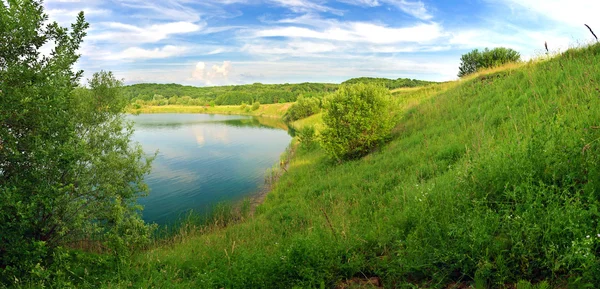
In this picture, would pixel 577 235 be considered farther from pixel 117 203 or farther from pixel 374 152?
pixel 374 152

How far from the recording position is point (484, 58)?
141ft

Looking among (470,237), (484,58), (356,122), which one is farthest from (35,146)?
(484,58)

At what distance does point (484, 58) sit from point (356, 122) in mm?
36522

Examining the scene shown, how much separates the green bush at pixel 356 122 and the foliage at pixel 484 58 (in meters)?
24.4

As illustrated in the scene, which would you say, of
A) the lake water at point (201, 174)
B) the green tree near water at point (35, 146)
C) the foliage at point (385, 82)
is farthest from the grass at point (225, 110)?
the green tree near water at point (35, 146)

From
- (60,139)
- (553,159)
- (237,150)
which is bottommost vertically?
(237,150)

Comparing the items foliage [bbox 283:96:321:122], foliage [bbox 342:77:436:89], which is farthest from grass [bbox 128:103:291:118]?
foliage [bbox 342:77:436:89]

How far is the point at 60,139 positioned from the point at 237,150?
32.0m

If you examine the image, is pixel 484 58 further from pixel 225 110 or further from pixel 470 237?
pixel 225 110

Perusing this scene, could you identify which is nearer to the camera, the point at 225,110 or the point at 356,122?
the point at 356,122

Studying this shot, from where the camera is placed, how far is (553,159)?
4.79 m

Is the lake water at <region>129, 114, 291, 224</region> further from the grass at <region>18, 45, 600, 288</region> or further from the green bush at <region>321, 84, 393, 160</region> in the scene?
the grass at <region>18, 45, 600, 288</region>

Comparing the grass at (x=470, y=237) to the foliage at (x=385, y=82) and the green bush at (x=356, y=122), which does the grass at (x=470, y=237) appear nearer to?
the green bush at (x=356, y=122)

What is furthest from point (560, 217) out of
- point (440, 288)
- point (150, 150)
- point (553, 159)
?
point (150, 150)
